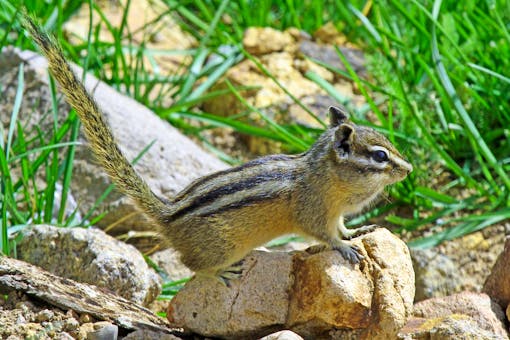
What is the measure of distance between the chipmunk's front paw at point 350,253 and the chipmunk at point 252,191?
105 mm

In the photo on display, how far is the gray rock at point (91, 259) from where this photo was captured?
4.72 m

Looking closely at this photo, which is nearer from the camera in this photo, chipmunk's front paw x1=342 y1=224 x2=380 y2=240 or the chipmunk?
the chipmunk

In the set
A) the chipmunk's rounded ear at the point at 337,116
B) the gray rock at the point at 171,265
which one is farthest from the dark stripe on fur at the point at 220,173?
the gray rock at the point at 171,265

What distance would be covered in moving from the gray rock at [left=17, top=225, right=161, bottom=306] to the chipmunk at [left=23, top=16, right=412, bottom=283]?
0.88 ft

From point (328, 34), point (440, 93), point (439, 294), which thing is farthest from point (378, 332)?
point (328, 34)

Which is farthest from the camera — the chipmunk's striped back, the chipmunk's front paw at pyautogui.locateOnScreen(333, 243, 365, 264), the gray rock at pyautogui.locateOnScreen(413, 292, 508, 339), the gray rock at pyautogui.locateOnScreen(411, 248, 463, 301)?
the gray rock at pyautogui.locateOnScreen(411, 248, 463, 301)

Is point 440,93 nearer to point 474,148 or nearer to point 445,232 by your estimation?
point 474,148

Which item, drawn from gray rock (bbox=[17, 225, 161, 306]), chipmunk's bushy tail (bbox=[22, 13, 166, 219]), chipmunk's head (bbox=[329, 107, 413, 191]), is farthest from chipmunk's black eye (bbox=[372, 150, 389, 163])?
gray rock (bbox=[17, 225, 161, 306])

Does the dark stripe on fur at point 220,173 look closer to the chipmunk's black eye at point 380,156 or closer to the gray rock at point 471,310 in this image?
the chipmunk's black eye at point 380,156

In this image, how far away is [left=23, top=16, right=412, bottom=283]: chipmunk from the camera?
4555 millimetres

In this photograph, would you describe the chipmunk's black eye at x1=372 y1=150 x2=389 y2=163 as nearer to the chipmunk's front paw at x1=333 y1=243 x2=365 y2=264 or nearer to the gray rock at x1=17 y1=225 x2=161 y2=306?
the chipmunk's front paw at x1=333 y1=243 x2=365 y2=264

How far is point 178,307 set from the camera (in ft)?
14.2

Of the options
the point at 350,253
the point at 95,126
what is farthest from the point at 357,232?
the point at 95,126

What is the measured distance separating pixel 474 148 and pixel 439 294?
1121 millimetres
